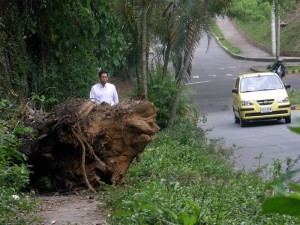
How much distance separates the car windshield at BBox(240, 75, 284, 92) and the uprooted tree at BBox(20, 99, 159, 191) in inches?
604

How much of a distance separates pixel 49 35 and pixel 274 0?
26443 millimetres

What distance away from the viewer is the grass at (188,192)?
21.1ft

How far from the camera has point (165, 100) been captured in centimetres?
A: 2025

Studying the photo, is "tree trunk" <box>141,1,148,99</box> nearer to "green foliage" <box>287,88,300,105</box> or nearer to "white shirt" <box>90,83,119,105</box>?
"white shirt" <box>90,83,119,105</box>

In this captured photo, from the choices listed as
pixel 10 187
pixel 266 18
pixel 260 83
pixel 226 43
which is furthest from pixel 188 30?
pixel 226 43

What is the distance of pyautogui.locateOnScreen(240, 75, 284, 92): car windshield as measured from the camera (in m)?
25.0

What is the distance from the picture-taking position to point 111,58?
63.5 ft

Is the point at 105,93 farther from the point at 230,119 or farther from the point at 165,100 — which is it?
the point at 230,119

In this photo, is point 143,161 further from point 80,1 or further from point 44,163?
point 80,1

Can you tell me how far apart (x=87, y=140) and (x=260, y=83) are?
640 inches

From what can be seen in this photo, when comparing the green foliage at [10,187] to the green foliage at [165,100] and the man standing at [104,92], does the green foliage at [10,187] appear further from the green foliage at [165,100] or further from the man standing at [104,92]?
the green foliage at [165,100]

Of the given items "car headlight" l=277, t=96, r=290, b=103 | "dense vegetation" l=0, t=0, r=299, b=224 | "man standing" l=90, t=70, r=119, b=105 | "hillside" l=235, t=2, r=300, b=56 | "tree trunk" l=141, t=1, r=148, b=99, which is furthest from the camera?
"hillside" l=235, t=2, r=300, b=56

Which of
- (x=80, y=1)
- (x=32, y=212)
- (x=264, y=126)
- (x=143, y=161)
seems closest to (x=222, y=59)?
(x=264, y=126)

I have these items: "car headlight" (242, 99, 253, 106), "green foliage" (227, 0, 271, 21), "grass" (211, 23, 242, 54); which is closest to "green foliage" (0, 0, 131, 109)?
"car headlight" (242, 99, 253, 106)
